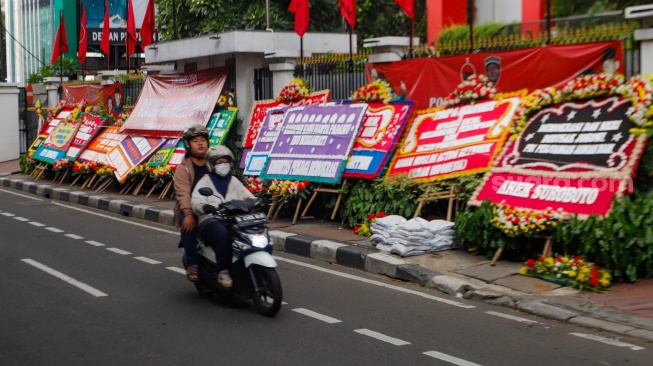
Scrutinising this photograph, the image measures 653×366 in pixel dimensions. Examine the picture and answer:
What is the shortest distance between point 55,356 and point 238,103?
10810 mm

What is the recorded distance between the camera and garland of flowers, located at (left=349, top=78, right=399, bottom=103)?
1266cm

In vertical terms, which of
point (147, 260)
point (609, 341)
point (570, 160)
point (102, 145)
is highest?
point (102, 145)

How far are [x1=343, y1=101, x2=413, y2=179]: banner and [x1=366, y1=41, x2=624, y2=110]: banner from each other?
18.2 inches

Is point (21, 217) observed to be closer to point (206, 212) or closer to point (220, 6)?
point (206, 212)

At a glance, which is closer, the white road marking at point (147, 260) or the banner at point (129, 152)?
the white road marking at point (147, 260)

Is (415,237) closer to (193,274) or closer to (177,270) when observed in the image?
(177,270)

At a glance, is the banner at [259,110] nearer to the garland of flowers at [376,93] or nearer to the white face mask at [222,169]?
the garland of flowers at [376,93]

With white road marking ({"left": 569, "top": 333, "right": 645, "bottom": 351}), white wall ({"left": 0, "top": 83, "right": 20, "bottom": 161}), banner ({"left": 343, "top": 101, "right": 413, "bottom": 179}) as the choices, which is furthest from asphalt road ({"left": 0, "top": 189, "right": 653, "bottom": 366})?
white wall ({"left": 0, "top": 83, "right": 20, "bottom": 161})

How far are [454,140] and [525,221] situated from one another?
2449 millimetres

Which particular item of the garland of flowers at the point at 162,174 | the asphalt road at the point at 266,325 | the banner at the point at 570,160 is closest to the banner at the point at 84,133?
the garland of flowers at the point at 162,174

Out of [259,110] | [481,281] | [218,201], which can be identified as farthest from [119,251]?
[259,110]

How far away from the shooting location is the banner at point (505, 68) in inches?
402

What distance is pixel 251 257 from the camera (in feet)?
24.2

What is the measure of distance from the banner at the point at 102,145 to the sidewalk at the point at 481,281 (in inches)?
295
